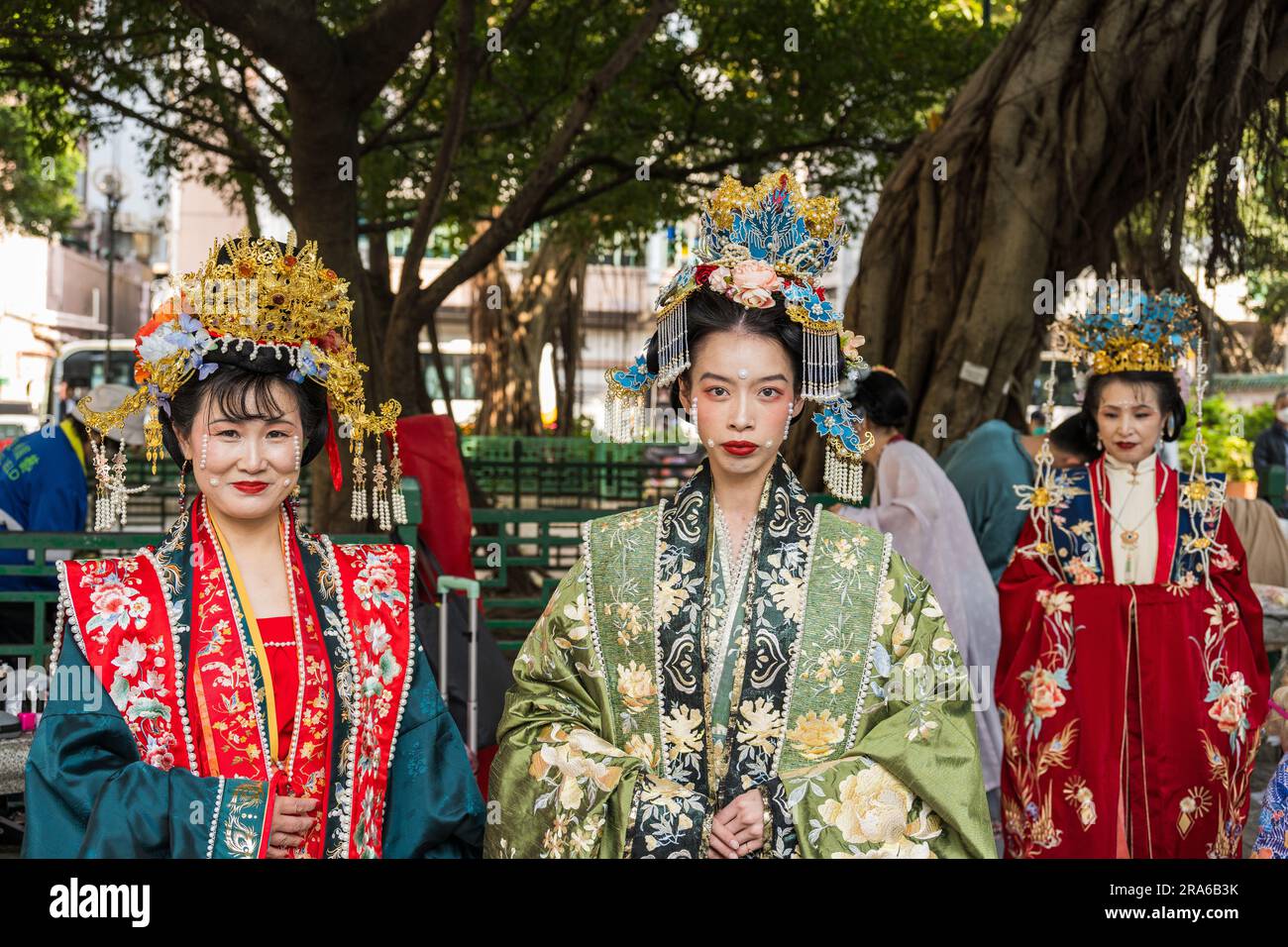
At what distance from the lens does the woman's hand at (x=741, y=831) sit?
221 centimetres

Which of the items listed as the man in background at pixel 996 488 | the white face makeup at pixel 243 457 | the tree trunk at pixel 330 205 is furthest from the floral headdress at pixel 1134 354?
the tree trunk at pixel 330 205

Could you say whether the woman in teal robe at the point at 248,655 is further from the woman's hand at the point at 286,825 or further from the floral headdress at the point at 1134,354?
the floral headdress at the point at 1134,354

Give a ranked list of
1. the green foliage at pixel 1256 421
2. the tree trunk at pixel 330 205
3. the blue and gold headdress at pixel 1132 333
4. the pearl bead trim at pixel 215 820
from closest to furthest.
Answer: the pearl bead trim at pixel 215 820 → the blue and gold headdress at pixel 1132 333 → the tree trunk at pixel 330 205 → the green foliage at pixel 1256 421

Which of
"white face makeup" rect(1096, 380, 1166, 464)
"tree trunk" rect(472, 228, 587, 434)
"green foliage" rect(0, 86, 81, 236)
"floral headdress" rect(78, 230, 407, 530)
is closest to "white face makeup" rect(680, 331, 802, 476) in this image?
"floral headdress" rect(78, 230, 407, 530)

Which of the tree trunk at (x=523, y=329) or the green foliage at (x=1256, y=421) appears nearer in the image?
the green foliage at (x=1256, y=421)

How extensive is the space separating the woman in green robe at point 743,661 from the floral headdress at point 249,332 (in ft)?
1.76

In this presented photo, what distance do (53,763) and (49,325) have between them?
103 ft

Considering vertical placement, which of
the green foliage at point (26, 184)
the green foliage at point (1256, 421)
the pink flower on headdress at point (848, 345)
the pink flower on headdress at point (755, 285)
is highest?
the green foliage at point (26, 184)

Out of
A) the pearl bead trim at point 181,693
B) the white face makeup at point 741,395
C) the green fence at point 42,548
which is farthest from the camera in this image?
the green fence at point 42,548

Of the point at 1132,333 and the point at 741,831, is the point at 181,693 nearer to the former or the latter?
the point at 741,831

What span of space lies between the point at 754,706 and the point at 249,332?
3.53 feet

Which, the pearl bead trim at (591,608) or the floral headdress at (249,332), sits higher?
the floral headdress at (249,332)

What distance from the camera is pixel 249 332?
2.35 meters

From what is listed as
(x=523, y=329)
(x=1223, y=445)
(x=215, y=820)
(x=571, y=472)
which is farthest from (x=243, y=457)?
(x=523, y=329)
